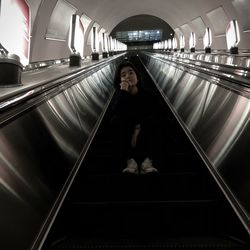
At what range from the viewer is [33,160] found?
2.34 m

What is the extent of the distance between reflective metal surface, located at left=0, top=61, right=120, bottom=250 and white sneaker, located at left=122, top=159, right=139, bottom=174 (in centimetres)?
43

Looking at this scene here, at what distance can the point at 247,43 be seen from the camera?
17312 mm

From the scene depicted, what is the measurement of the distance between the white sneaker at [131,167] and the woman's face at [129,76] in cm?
92

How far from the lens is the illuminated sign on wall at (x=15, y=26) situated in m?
3.63

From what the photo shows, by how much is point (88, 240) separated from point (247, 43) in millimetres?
16444

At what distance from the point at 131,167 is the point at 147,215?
946 millimetres

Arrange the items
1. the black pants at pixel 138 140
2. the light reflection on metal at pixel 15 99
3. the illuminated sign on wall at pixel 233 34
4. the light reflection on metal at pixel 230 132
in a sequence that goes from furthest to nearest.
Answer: the illuminated sign on wall at pixel 233 34 < the black pants at pixel 138 140 < the light reflection on metal at pixel 230 132 < the light reflection on metal at pixel 15 99

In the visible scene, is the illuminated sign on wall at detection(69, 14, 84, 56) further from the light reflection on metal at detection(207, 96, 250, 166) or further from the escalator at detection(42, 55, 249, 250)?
the light reflection on metal at detection(207, 96, 250, 166)

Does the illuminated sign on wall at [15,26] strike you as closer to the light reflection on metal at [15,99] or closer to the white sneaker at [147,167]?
the light reflection on metal at [15,99]

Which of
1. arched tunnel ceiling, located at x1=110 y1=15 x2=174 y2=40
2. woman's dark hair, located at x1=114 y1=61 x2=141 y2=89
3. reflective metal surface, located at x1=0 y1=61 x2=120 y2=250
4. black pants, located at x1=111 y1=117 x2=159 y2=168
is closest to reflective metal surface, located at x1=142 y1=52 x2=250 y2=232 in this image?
black pants, located at x1=111 y1=117 x2=159 y2=168

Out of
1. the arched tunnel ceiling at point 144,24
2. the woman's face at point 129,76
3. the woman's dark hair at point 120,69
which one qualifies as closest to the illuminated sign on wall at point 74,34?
the woman's dark hair at point 120,69

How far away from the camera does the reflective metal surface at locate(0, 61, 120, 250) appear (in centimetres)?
179

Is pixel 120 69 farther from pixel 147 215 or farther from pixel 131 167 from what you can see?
pixel 147 215

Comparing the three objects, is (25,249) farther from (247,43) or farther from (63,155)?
(247,43)
